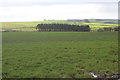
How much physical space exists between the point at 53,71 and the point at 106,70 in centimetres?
476

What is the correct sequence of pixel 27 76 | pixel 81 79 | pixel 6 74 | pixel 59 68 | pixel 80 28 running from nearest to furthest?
pixel 81 79, pixel 27 76, pixel 6 74, pixel 59 68, pixel 80 28

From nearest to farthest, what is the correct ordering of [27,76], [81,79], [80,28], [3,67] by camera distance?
[81,79], [27,76], [3,67], [80,28]

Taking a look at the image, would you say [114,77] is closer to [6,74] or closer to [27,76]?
[27,76]

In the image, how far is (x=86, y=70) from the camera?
13.3 metres

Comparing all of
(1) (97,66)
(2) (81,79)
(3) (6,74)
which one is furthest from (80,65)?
(3) (6,74)

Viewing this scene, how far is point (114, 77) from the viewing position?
37.4ft

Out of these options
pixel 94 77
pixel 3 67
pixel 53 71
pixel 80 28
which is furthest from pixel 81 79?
pixel 80 28

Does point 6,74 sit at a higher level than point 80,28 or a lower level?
lower

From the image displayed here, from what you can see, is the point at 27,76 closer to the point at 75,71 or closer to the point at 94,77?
the point at 75,71

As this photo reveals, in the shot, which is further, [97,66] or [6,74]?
[97,66]

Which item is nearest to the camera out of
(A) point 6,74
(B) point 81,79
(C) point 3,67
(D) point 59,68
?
(B) point 81,79

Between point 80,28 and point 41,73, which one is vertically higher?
point 80,28

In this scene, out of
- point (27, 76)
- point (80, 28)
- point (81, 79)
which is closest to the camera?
point (81, 79)

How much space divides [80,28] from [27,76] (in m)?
101
